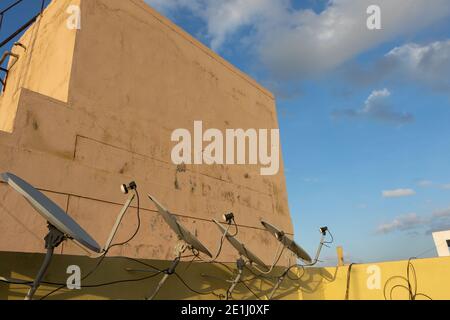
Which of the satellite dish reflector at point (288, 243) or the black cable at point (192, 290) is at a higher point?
the satellite dish reflector at point (288, 243)

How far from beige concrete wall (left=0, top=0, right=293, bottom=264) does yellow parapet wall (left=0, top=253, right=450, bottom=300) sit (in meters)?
1.95

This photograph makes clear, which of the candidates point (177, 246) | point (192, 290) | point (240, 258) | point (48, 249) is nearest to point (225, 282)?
point (240, 258)

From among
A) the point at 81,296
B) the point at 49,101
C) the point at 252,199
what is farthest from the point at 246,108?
the point at 81,296

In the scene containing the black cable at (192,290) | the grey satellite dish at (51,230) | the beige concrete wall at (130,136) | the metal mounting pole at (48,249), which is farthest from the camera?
the beige concrete wall at (130,136)

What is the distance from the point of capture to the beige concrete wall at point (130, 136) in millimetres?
5244

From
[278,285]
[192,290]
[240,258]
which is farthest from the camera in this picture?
[278,285]

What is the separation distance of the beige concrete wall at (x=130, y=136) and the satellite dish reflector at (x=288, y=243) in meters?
2.31

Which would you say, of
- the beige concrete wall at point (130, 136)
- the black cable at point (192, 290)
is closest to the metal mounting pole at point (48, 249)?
the black cable at point (192, 290)

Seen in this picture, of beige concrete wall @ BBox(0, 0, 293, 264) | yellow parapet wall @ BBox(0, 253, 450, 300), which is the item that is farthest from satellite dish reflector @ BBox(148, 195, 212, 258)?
beige concrete wall @ BBox(0, 0, 293, 264)

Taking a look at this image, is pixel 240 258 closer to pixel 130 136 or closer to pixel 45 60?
pixel 130 136

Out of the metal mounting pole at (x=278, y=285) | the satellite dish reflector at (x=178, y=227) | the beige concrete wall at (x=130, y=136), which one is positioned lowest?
the metal mounting pole at (x=278, y=285)

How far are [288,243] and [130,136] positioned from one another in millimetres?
3748

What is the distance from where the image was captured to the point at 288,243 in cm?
548

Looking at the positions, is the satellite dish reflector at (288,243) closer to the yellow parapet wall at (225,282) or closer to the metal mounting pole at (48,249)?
the yellow parapet wall at (225,282)
